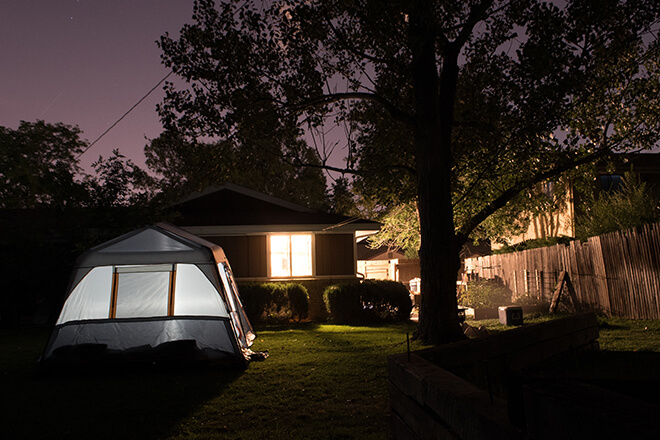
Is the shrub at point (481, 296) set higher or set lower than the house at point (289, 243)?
lower

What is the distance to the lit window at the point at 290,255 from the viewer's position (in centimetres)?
1728

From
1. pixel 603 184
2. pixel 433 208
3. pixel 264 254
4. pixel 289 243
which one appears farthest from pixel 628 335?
pixel 603 184

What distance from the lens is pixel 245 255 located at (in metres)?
17.0

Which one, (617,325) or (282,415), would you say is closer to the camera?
(282,415)

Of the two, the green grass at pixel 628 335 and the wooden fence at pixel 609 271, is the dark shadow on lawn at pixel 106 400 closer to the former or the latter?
the green grass at pixel 628 335

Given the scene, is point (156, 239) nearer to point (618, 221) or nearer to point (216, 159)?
point (216, 159)

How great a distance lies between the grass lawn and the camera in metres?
4.66

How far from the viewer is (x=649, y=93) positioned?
1113 centimetres

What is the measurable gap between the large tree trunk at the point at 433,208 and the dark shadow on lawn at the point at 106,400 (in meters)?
3.59

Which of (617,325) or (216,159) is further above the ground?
(216,159)

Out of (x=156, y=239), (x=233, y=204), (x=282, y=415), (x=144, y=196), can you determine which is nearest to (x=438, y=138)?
(x=156, y=239)

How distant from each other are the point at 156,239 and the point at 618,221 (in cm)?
1192

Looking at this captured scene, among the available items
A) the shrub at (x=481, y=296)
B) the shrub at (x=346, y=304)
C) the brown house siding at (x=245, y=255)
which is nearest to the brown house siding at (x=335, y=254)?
the brown house siding at (x=245, y=255)

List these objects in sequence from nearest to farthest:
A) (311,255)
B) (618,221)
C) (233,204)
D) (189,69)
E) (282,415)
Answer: (282,415) < (189,69) < (618,221) < (311,255) < (233,204)
